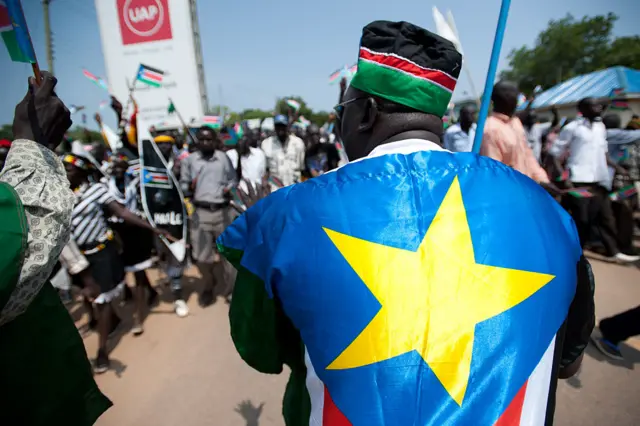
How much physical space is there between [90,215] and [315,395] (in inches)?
112

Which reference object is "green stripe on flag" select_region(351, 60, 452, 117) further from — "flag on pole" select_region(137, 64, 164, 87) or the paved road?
"flag on pole" select_region(137, 64, 164, 87)

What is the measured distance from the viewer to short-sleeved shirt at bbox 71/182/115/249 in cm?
298

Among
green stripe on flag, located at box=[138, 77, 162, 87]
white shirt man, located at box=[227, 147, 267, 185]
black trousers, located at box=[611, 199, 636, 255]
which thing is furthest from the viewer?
green stripe on flag, located at box=[138, 77, 162, 87]

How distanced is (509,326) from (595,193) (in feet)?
16.5

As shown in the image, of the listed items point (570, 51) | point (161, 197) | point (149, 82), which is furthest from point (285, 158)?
point (570, 51)

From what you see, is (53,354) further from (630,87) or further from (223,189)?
(630,87)

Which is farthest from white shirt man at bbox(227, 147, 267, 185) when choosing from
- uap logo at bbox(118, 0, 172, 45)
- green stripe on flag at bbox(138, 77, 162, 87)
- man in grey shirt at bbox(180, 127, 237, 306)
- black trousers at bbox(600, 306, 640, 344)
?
uap logo at bbox(118, 0, 172, 45)

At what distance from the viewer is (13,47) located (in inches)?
45.4

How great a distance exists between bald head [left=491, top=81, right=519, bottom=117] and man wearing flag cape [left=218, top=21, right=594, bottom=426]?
89.0 inches

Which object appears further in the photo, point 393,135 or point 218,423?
point 218,423

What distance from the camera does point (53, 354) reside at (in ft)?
4.57

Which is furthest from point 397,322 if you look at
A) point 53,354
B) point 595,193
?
point 595,193

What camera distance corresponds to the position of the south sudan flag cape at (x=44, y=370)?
1.25 meters

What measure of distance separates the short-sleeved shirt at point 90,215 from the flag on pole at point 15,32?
81.0 inches
